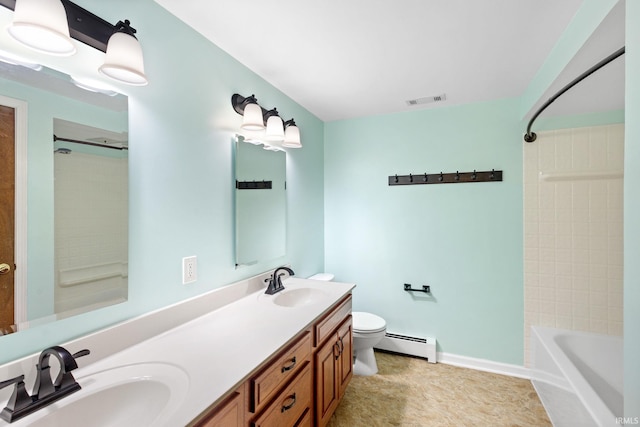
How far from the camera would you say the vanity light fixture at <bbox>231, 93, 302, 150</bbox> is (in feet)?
5.95

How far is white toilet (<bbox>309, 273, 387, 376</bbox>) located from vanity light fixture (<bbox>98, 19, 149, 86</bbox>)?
2250 millimetres

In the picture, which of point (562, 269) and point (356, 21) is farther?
point (562, 269)

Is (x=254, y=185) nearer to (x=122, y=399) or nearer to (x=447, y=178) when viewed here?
(x=122, y=399)

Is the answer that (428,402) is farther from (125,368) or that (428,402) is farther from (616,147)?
(616,147)

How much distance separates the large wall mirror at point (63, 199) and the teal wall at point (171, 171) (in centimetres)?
2

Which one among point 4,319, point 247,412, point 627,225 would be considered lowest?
point 247,412

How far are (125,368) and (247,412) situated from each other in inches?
18.0

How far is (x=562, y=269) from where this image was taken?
2393 mm

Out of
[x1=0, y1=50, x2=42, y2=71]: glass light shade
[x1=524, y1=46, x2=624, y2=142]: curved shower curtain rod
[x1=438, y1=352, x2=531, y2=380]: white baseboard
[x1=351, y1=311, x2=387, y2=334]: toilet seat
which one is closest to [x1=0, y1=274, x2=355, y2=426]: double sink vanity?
[x1=351, y1=311, x2=387, y2=334]: toilet seat

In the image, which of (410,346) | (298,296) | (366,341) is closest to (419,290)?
(410,346)

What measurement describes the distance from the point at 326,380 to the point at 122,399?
1.10 metres

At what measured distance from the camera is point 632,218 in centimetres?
94

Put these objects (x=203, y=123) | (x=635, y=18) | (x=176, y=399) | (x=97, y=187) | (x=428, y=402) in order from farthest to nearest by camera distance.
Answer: (x=428, y=402), (x=203, y=123), (x=97, y=187), (x=635, y=18), (x=176, y=399)

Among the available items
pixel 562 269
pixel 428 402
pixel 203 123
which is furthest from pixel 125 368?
pixel 562 269
